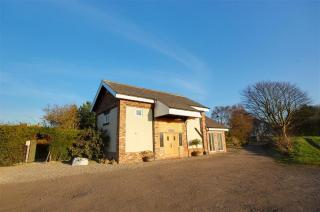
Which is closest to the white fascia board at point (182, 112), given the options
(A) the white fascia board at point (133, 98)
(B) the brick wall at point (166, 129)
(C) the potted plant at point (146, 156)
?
(B) the brick wall at point (166, 129)

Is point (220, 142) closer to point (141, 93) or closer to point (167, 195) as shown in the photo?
point (141, 93)

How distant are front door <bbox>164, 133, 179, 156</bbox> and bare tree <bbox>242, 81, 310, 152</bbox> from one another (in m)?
17.9

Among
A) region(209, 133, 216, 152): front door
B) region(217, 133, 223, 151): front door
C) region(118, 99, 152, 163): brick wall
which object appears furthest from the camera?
region(217, 133, 223, 151): front door

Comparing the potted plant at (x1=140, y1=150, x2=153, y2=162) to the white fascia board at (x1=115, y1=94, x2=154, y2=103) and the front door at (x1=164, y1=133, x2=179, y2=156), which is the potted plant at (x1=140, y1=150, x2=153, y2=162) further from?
the white fascia board at (x1=115, y1=94, x2=154, y2=103)

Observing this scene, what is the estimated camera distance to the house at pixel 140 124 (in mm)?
14484

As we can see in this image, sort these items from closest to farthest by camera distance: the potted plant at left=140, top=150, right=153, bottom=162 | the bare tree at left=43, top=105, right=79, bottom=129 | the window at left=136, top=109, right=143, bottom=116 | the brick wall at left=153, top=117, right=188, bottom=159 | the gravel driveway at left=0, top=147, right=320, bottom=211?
the gravel driveway at left=0, top=147, right=320, bottom=211 → the potted plant at left=140, top=150, right=153, bottom=162 → the window at left=136, top=109, right=143, bottom=116 → the brick wall at left=153, top=117, right=188, bottom=159 → the bare tree at left=43, top=105, right=79, bottom=129

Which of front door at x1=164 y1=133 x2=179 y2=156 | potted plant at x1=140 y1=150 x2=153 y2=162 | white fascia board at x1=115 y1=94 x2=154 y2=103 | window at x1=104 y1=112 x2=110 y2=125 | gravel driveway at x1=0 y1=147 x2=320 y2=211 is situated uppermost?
white fascia board at x1=115 y1=94 x2=154 y2=103

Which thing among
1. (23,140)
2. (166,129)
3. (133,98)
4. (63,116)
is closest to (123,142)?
(133,98)

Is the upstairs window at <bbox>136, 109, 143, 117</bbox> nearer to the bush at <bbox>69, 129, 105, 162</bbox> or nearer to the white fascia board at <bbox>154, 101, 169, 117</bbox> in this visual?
the white fascia board at <bbox>154, 101, 169, 117</bbox>

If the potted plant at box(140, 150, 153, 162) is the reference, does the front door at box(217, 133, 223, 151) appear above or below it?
above

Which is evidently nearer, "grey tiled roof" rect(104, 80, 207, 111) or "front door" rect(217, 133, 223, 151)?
"grey tiled roof" rect(104, 80, 207, 111)

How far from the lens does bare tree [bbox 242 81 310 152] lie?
2739 centimetres

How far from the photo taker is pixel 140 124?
1544 centimetres

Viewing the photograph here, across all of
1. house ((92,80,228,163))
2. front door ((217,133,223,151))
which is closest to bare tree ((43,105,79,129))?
house ((92,80,228,163))
